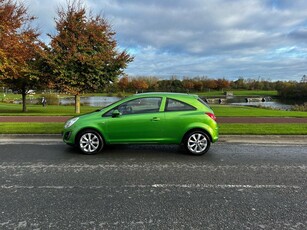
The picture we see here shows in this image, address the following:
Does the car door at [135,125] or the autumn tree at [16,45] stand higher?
the autumn tree at [16,45]

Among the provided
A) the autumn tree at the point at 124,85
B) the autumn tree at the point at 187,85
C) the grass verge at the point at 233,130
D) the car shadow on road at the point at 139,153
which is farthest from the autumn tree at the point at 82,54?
the autumn tree at the point at 187,85

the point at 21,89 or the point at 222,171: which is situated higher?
the point at 21,89

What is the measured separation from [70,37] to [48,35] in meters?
1.79

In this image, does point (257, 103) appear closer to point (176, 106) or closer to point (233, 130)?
point (233, 130)

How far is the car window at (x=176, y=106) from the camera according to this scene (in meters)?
7.28

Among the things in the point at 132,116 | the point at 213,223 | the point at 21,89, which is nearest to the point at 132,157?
the point at 132,116

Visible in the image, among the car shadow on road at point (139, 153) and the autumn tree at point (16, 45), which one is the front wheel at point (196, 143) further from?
the autumn tree at point (16, 45)

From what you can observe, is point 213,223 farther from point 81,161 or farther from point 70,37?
point 70,37

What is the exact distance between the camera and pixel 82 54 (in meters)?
19.2

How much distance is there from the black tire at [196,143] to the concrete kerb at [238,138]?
2175mm

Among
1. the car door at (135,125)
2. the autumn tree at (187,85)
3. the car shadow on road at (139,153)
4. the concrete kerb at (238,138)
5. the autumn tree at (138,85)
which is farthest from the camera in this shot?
the autumn tree at (187,85)

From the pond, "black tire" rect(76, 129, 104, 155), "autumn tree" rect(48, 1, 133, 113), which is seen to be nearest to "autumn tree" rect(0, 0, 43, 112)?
"autumn tree" rect(48, 1, 133, 113)

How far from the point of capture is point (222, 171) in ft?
18.7

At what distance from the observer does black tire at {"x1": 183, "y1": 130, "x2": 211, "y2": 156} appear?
7.15m
